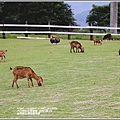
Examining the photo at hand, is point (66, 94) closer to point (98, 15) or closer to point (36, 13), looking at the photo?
point (36, 13)

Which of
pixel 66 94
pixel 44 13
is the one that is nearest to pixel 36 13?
pixel 44 13

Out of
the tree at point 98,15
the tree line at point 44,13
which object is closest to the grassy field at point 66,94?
the tree line at point 44,13

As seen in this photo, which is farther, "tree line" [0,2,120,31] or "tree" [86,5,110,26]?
"tree" [86,5,110,26]

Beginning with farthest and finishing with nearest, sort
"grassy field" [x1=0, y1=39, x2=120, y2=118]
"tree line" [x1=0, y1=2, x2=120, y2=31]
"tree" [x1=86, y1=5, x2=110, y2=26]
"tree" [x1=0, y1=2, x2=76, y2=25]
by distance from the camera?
"tree" [x1=86, y1=5, x2=110, y2=26], "tree" [x1=0, y1=2, x2=76, y2=25], "tree line" [x1=0, y1=2, x2=120, y2=31], "grassy field" [x1=0, y1=39, x2=120, y2=118]

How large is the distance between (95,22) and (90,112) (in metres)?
33.0

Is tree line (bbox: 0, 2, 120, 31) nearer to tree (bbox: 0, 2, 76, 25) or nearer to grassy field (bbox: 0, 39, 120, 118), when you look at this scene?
tree (bbox: 0, 2, 76, 25)

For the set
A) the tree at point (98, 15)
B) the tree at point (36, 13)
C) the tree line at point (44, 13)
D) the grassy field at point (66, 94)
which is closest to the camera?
the grassy field at point (66, 94)

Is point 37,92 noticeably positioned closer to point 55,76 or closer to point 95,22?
point 55,76

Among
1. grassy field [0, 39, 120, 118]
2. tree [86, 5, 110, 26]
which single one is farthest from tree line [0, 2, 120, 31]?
grassy field [0, 39, 120, 118]

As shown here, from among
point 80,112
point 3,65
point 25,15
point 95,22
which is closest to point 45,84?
point 80,112

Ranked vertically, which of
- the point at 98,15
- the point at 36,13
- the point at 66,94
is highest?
the point at 36,13

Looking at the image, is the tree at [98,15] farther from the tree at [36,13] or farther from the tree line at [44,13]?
the tree at [36,13]

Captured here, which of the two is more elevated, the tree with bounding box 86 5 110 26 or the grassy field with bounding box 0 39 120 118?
the tree with bounding box 86 5 110 26

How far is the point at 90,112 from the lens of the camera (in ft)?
21.2
